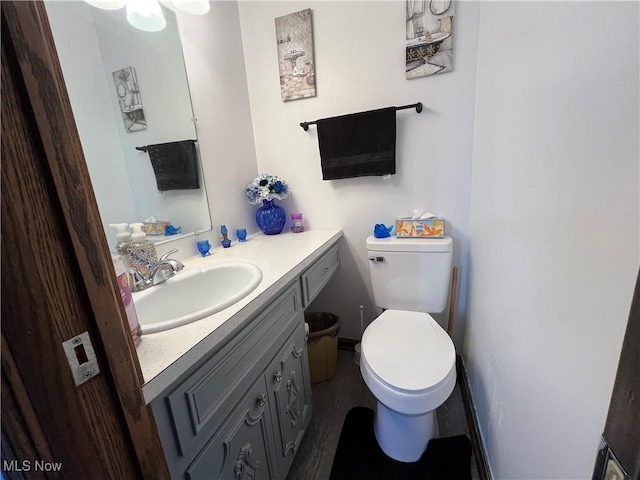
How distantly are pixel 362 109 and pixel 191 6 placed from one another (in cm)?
89

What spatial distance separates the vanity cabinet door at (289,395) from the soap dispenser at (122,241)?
61cm

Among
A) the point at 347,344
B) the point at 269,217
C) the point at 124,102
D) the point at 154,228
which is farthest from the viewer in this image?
the point at 347,344

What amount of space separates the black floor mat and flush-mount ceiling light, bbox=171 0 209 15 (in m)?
2.02

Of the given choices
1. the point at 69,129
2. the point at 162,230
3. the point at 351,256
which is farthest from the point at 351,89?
the point at 69,129

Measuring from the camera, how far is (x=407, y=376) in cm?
93

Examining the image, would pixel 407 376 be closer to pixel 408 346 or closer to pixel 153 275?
pixel 408 346

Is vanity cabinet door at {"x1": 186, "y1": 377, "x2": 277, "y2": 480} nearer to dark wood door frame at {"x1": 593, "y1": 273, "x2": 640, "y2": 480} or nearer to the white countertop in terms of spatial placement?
the white countertop

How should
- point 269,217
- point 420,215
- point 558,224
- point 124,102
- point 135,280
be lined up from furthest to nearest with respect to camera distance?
point 269,217
point 420,215
point 124,102
point 135,280
point 558,224

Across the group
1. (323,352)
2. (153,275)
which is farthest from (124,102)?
(323,352)

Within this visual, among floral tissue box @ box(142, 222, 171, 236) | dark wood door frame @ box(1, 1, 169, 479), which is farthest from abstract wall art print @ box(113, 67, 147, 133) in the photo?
dark wood door frame @ box(1, 1, 169, 479)

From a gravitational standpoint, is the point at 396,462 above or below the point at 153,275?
below

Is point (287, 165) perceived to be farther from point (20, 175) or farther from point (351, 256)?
point (20, 175)

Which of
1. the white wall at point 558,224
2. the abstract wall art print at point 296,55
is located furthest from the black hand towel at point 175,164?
the white wall at point 558,224

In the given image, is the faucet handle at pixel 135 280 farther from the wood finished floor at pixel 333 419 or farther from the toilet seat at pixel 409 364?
the wood finished floor at pixel 333 419
